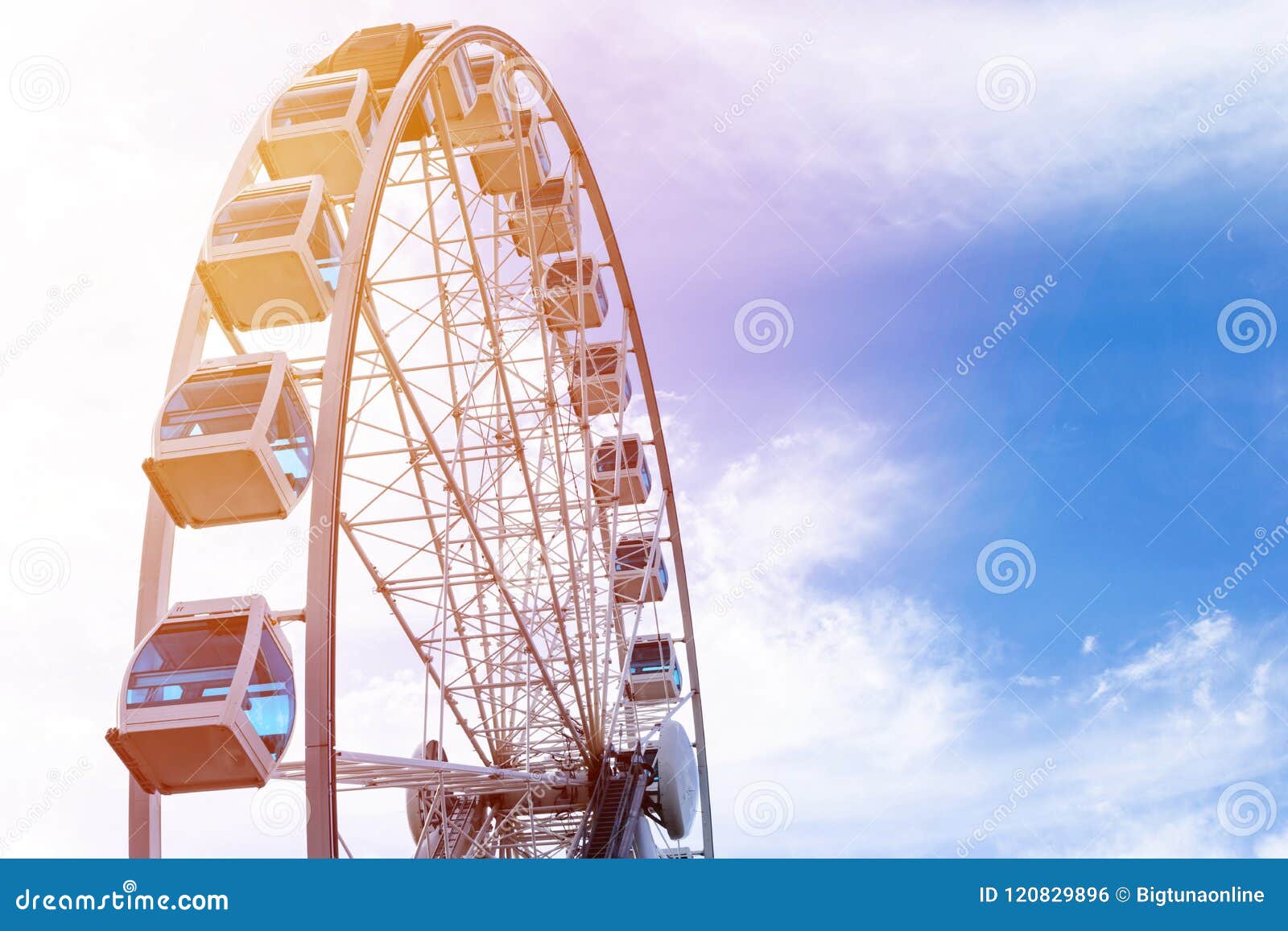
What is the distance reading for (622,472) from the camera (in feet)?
88.1

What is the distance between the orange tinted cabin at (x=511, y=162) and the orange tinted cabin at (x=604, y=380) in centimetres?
422

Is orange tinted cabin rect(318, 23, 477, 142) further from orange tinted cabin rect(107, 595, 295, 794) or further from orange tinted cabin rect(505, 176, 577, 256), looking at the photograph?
orange tinted cabin rect(107, 595, 295, 794)

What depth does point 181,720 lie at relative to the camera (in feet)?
32.7

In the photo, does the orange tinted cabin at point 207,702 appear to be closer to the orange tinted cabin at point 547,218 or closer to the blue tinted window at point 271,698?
the blue tinted window at point 271,698

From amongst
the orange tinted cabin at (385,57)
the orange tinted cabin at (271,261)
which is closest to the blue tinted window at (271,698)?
the orange tinted cabin at (271,261)

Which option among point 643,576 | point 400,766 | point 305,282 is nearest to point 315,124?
point 305,282

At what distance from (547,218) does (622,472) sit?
5.54 metres

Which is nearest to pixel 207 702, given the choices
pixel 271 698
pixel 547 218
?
pixel 271 698

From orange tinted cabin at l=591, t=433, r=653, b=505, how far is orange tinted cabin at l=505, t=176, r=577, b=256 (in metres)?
4.27

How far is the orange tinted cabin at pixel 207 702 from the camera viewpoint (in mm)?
10023

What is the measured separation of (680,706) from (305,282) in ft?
50.7

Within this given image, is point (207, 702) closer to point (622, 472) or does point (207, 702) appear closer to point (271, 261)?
point (271, 261)

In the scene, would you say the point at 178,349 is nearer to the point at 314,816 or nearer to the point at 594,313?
the point at 314,816

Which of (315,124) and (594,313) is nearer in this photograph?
(315,124)
